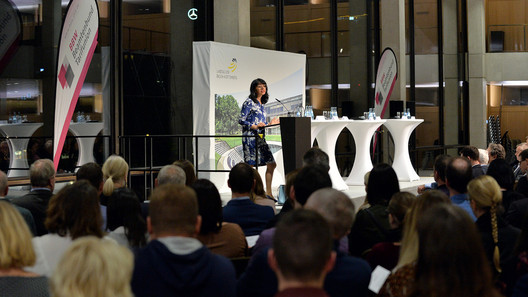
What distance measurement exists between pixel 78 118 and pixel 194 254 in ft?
22.1

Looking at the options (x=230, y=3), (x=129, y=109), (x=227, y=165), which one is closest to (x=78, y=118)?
(x=129, y=109)

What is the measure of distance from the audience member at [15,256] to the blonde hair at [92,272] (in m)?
0.67

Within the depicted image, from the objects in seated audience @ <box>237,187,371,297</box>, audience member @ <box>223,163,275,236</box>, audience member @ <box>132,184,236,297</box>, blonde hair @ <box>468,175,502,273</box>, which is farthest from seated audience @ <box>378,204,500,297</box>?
audience member @ <box>223,163,275,236</box>

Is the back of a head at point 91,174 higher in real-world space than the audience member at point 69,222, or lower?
higher

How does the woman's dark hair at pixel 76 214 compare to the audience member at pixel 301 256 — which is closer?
the audience member at pixel 301 256

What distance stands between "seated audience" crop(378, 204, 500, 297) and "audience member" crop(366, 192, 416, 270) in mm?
1048

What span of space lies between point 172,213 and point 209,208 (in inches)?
38.2

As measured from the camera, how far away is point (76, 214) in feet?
10.4

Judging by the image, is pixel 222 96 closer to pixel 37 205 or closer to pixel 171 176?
pixel 171 176

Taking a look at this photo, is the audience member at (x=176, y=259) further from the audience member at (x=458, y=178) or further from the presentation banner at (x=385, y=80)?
the presentation banner at (x=385, y=80)

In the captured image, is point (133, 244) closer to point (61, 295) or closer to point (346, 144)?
point (61, 295)

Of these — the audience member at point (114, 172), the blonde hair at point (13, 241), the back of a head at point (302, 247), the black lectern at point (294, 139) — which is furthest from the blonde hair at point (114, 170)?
the black lectern at point (294, 139)

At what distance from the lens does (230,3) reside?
11938 mm

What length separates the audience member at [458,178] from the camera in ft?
15.7
